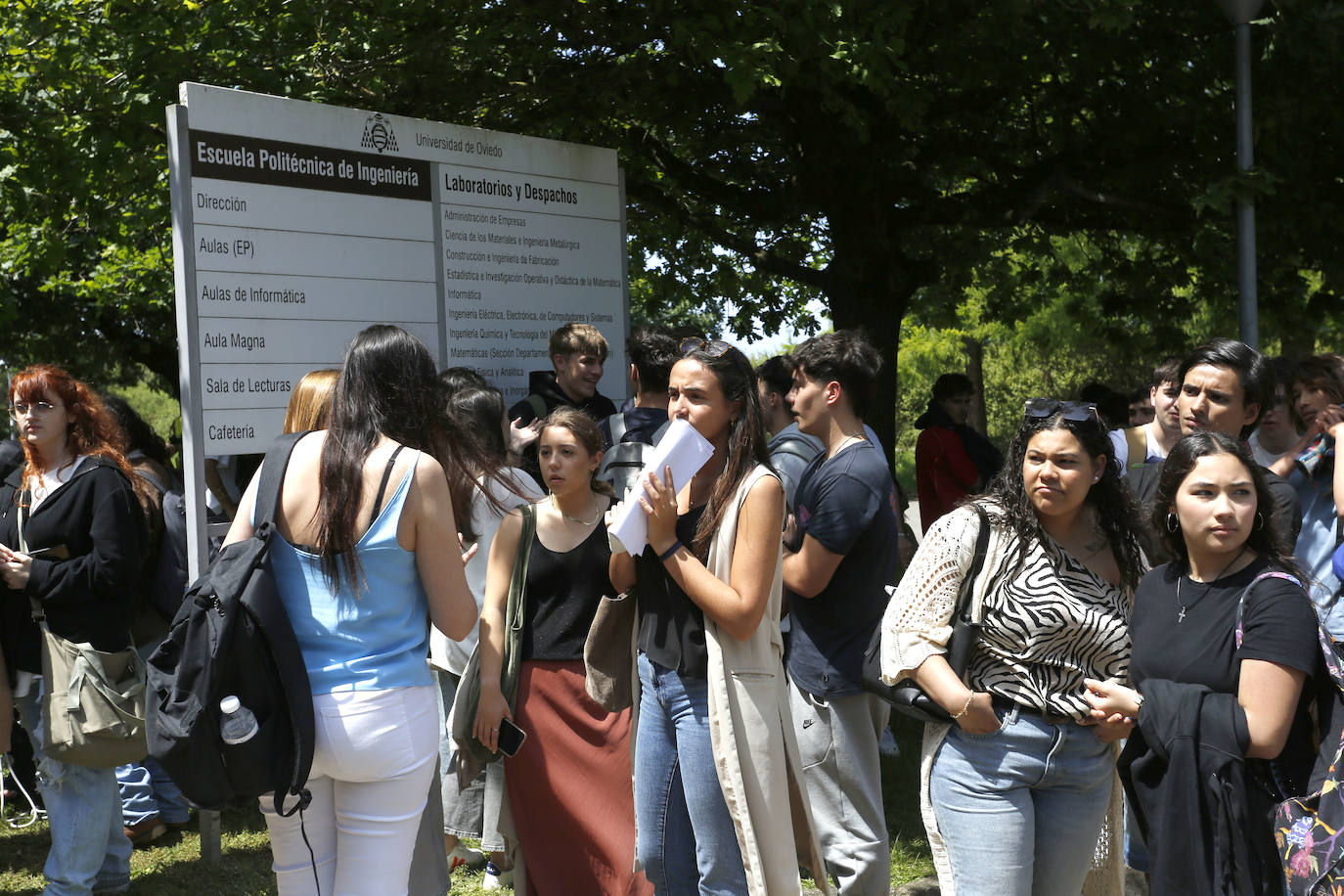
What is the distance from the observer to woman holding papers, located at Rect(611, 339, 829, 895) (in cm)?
344

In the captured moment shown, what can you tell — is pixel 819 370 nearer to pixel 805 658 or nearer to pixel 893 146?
pixel 805 658

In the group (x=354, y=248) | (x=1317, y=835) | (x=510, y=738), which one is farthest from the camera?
(x=354, y=248)

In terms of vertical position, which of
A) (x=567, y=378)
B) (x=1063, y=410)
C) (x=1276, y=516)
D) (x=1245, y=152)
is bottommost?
(x=1276, y=516)

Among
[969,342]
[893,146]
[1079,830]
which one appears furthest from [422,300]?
[969,342]

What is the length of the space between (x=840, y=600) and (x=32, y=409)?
10.6 ft

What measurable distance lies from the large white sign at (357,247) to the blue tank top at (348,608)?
190 centimetres

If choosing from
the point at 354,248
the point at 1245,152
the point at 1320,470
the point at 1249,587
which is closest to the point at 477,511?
the point at 354,248

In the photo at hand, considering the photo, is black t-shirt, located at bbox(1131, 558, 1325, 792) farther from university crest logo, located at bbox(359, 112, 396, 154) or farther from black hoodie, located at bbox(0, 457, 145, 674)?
university crest logo, located at bbox(359, 112, 396, 154)

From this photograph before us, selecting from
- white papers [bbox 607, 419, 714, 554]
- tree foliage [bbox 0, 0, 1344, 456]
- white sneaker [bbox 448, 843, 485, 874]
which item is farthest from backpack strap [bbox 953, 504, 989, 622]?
tree foliage [bbox 0, 0, 1344, 456]

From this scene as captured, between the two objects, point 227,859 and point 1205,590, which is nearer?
point 1205,590

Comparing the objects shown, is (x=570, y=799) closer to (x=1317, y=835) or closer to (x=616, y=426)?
(x=616, y=426)

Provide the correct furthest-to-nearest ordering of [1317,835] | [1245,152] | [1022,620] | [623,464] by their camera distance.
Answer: [1245,152], [623,464], [1022,620], [1317,835]

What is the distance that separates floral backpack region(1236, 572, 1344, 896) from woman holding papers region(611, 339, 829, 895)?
4.08 feet

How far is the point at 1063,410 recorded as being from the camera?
Result: 339cm
